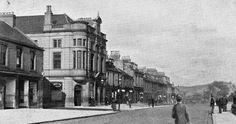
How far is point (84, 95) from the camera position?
5278 cm

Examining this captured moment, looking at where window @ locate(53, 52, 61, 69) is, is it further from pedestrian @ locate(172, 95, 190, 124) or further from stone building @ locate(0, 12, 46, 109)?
pedestrian @ locate(172, 95, 190, 124)

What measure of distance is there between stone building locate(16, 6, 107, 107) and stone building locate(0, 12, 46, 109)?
1171 centimetres

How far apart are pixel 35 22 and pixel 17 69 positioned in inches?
856

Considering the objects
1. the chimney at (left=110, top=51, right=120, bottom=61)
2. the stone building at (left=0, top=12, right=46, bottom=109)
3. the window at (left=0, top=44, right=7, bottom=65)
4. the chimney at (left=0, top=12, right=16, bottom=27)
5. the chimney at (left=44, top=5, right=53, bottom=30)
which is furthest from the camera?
the chimney at (left=110, top=51, right=120, bottom=61)

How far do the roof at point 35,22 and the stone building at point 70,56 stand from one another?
0.54ft

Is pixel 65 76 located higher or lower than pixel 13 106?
higher

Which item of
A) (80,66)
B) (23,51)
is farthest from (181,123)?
(80,66)

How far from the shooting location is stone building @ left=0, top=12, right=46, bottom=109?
3372cm

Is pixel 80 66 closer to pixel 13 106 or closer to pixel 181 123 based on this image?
pixel 13 106

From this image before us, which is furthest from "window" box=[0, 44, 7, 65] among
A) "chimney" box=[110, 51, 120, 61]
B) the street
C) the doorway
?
"chimney" box=[110, 51, 120, 61]

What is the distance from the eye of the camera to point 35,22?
2216 inches

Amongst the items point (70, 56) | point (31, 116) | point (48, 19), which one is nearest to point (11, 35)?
point (31, 116)

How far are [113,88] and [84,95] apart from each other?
1794 centimetres

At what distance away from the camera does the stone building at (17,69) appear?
33719 mm
